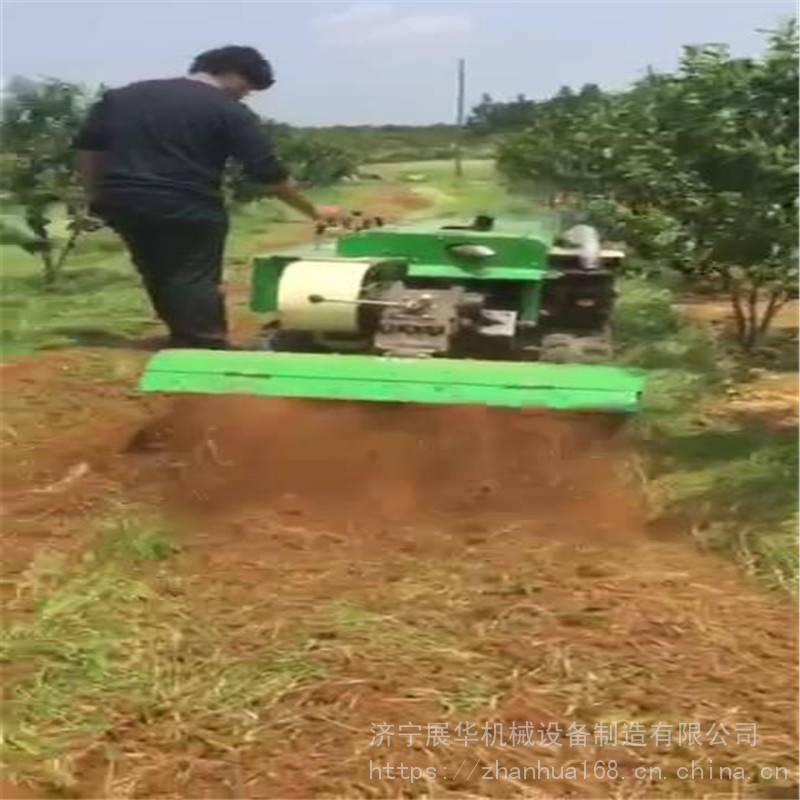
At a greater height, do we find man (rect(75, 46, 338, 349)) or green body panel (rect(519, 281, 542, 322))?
man (rect(75, 46, 338, 349))

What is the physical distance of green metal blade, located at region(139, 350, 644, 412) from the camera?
167 inches

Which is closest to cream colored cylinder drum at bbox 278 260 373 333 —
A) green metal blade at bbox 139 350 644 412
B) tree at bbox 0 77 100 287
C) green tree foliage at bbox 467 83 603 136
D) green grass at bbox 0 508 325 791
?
green metal blade at bbox 139 350 644 412

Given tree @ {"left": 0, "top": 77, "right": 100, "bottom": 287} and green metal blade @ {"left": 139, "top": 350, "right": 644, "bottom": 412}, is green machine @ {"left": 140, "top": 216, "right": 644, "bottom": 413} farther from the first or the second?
tree @ {"left": 0, "top": 77, "right": 100, "bottom": 287}

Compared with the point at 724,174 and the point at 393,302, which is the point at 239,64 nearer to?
the point at 393,302

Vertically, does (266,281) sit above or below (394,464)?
above

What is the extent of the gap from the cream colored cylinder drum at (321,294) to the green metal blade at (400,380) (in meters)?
0.40

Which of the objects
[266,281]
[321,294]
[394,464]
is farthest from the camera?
[266,281]

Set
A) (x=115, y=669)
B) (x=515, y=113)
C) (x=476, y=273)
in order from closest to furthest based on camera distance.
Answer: (x=115, y=669) → (x=476, y=273) → (x=515, y=113)

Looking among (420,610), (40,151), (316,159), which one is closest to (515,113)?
(316,159)

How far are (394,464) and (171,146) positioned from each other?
156 cm

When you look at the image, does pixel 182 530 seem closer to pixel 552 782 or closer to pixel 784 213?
pixel 552 782

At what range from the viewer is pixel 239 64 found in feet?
16.7

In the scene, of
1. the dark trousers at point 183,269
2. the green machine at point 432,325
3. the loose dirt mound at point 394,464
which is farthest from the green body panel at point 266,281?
the loose dirt mound at point 394,464

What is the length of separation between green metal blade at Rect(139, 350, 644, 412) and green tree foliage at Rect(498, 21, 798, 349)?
1413 millimetres
